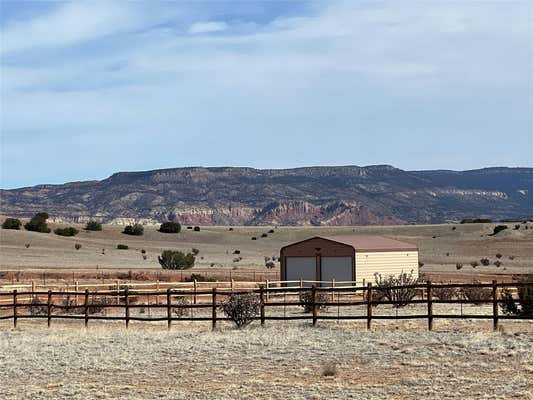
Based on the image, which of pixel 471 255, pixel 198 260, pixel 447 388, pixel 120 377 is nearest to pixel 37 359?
pixel 120 377

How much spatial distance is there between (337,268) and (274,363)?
93.2 feet

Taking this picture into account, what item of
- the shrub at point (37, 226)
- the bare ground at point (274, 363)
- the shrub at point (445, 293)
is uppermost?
the shrub at point (37, 226)

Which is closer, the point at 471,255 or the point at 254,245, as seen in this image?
the point at 471,255

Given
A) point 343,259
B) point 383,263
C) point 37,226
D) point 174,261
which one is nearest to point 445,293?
point 343,259

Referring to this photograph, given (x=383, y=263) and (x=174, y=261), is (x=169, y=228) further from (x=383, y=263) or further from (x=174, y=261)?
(x=383, y=263)

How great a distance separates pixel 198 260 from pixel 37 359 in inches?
2746

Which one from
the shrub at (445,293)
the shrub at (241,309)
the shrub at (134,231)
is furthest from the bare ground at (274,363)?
the shrub at (134,231)

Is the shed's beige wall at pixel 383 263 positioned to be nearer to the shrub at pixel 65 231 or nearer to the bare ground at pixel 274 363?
the bare ground at pixel 274 363

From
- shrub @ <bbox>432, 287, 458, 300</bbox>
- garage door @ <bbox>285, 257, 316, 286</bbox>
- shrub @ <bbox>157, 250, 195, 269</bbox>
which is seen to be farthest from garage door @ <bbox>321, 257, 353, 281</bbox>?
shrub @ <bbox>157, 250, 195, 269</bbox>

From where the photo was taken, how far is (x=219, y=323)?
3322cm

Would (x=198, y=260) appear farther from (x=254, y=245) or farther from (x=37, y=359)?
(x=37, y=359)

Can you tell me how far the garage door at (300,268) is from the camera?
5238 cm

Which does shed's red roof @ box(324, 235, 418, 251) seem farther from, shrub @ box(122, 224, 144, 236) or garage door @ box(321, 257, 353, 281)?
shrub @ box(122, 224, 144, 236)

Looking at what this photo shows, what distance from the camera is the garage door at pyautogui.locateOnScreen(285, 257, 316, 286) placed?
52375 mm
